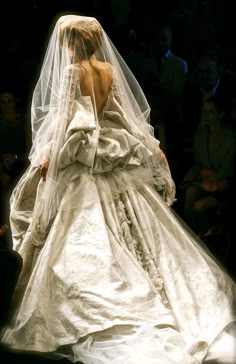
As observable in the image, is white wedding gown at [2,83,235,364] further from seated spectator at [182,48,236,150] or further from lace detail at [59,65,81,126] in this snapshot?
seated spectator at [182,48,236,150]

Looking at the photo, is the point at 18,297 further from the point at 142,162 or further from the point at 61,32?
the point at 61,32

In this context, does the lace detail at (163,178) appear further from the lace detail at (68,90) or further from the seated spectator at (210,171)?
the lace detail at (68,90)

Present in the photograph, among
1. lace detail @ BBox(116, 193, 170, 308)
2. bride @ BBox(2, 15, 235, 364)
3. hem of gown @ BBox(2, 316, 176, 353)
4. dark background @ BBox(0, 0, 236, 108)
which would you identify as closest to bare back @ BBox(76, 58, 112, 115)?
bride @ BBox(2, 15, 235, 364)

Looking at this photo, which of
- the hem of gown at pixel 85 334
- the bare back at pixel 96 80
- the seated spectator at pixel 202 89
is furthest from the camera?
the seated spectator at pixel 202 89

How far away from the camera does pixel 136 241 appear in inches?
181

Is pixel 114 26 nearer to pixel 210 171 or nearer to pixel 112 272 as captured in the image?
pixel 210 171

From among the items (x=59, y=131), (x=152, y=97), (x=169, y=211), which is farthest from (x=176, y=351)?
(x=152, y=97)

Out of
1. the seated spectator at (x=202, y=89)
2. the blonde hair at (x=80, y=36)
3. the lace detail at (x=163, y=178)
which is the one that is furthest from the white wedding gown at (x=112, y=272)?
the seated spectator at (x=202, y=89)

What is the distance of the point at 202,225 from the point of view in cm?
508

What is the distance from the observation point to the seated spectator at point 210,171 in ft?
16.0

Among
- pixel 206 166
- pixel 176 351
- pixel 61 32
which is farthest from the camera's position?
pixel 206 166

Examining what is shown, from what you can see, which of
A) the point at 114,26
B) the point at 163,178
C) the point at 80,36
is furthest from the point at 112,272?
the point at 114,26

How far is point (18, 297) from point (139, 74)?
A: 134cm

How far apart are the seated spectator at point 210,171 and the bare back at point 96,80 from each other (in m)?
0.56
